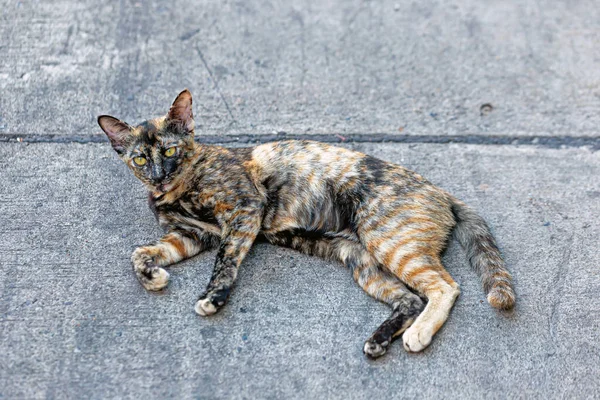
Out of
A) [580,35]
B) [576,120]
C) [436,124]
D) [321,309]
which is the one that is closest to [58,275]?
[321,309]

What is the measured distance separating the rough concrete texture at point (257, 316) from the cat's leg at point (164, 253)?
68 millimetres

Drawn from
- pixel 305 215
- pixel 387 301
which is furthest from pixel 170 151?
pixel 387 301

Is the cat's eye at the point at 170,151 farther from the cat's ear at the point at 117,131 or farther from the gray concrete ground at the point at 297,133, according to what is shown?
the gray concrete ground at the point at 297,133

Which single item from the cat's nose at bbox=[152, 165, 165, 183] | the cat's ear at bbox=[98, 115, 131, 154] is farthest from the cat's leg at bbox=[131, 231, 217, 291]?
the cat's ear at bbox=[98, 115, 131, 154]

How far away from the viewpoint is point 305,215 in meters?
3.76

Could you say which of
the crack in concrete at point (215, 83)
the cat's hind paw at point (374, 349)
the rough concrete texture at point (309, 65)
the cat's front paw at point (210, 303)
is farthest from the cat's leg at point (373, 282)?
the crack in concrete at point (215, 83)

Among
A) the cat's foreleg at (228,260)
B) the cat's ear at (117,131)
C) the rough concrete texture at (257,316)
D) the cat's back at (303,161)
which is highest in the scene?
the cat's ear at (117,131)

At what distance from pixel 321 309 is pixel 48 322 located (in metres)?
1.50

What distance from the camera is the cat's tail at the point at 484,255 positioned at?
3387mm

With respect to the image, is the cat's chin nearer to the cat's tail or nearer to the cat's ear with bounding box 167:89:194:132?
the cat's ear with bounding box 167:89:194:132

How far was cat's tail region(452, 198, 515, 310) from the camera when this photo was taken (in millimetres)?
3387

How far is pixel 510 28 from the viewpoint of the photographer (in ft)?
18.2

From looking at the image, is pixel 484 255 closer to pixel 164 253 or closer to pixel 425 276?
pixel 425 276

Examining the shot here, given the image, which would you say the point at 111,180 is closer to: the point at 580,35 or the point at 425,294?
the point at 425,294
